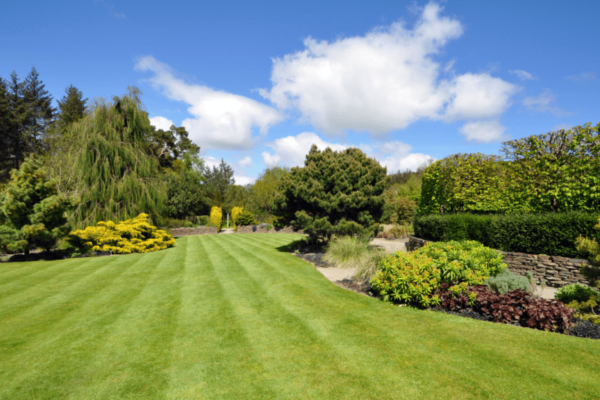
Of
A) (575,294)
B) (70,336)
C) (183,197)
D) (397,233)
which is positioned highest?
(183,197)

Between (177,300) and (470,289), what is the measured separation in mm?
7223

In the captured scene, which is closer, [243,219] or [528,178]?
[528,178]

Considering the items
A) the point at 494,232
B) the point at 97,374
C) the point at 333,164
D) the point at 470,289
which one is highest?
the point at 333,164

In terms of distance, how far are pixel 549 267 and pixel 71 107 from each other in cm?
5518

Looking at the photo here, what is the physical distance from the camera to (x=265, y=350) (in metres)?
4.73

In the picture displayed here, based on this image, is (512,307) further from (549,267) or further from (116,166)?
(116,166)

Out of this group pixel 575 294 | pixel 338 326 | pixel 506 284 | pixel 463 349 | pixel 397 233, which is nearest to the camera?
pixel 463 349

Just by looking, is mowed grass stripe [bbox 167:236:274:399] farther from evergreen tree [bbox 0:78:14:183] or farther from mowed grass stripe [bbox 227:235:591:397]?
evergreen tree [bbox 0:78:14:183]

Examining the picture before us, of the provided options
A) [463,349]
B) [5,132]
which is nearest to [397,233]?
[463,349]

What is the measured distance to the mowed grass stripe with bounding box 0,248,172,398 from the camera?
404 centimetres

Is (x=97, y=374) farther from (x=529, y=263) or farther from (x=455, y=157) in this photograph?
(x=455, y=157)

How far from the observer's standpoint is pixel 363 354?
14.8 feet

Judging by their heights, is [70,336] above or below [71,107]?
below

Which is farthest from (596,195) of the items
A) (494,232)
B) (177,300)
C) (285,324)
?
(177,300)
